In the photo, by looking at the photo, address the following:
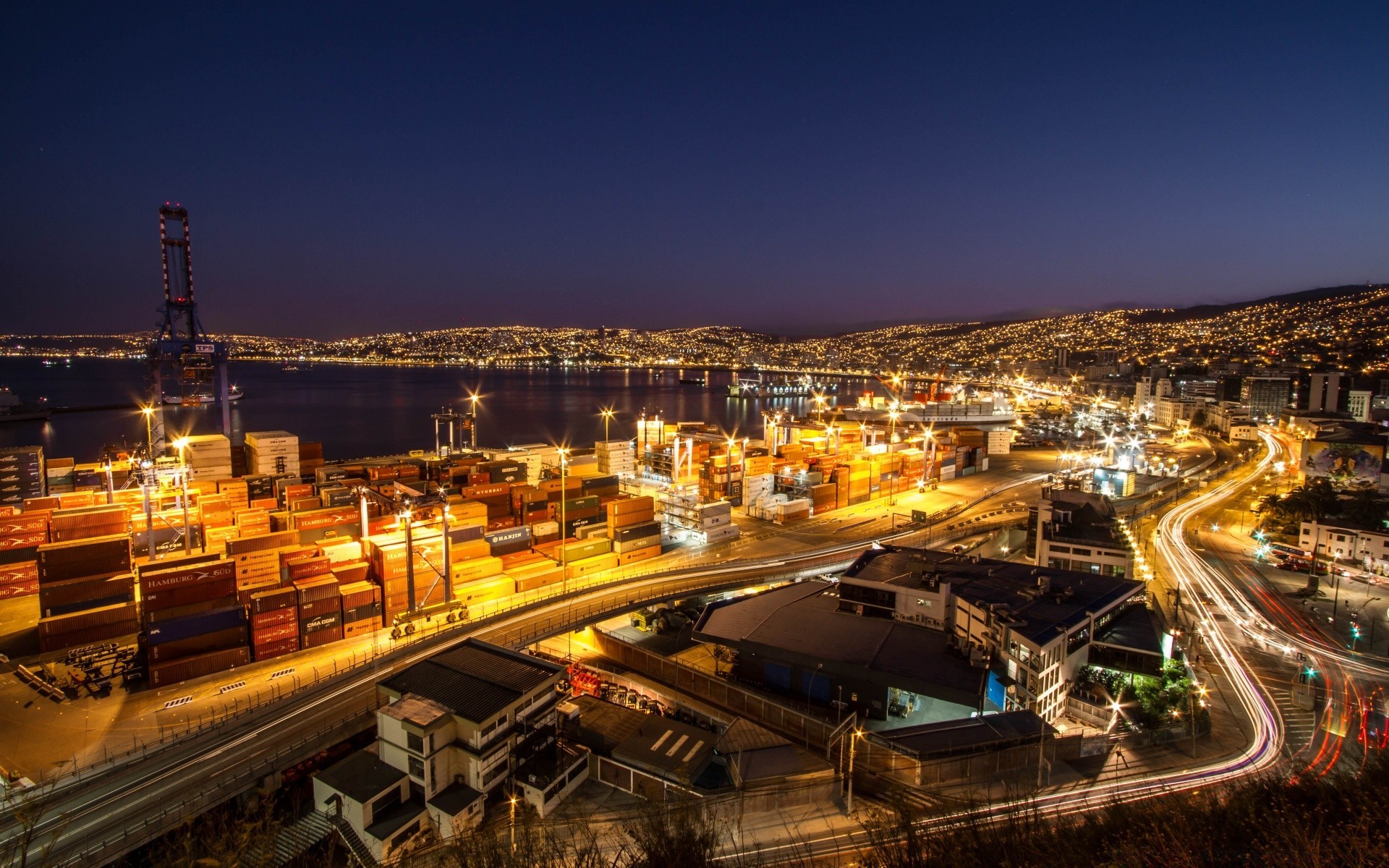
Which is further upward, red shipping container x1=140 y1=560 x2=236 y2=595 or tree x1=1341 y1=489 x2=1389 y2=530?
red shipping container x1=140 y1=560 x2=236 y2=595

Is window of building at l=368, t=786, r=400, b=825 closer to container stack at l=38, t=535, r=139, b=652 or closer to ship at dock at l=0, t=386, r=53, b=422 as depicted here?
container stack at l=38, t=535, r=139, b=652

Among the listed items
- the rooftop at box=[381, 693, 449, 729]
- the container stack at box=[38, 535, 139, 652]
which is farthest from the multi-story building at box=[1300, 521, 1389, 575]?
the container stack at box=[38, 535, 139, 652]

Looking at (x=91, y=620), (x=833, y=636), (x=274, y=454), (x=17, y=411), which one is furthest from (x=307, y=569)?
(x=17, y=411)

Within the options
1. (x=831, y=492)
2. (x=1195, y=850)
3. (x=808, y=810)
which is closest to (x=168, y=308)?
(x=831, y=492)

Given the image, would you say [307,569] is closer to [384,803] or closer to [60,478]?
[384,803]

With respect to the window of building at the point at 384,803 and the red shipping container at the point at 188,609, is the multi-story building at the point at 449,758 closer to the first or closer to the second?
the window of building at the point at 384,803

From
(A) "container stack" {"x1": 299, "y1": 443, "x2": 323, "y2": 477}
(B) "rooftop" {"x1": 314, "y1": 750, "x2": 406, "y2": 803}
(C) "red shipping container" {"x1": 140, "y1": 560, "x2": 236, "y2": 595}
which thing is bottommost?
(B) "rooftop" {"x1": 314, "y1": 750, "x2": 406, "y2": 803}

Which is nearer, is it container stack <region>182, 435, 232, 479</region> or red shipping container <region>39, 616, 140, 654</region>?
red shipping container <region>39, 616, 140, 654</region>
